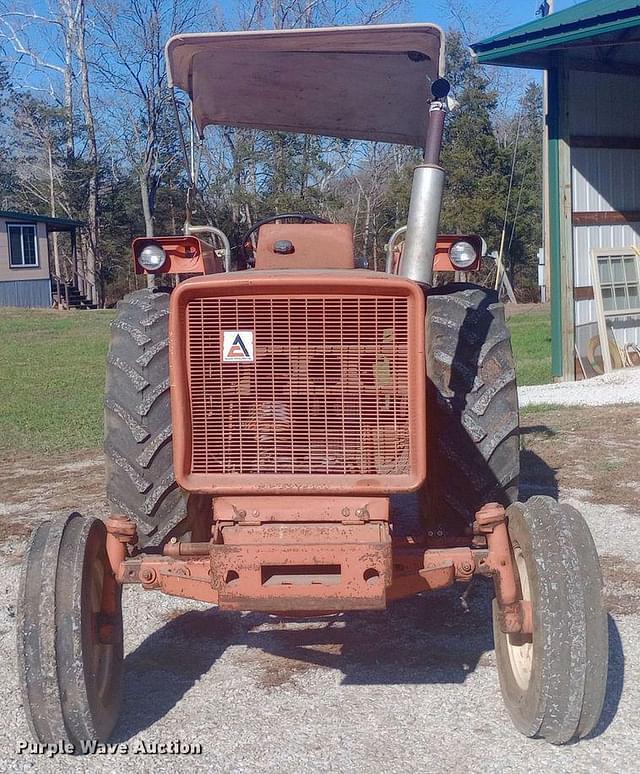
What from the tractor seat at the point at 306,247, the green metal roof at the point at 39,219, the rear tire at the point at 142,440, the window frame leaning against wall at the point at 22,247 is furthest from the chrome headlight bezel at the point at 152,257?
the window frame leaning against wall at the point at 22,247


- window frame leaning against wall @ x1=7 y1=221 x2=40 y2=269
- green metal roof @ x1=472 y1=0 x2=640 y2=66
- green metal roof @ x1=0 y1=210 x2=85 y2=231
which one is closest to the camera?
green metal roof @ x1=472 y1=0 x2=640 y2=66

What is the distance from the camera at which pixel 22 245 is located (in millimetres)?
38938

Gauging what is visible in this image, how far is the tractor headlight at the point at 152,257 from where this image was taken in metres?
5.04

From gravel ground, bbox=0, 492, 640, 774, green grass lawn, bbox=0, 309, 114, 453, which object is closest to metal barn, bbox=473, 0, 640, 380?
green grass lawn, bbox=0, 309, 114, 453

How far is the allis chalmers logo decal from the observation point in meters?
3.60

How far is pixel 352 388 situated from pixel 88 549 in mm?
1118

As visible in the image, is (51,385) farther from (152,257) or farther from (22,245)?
(22,245)

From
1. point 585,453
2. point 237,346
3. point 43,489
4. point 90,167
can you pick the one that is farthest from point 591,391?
point 90,167

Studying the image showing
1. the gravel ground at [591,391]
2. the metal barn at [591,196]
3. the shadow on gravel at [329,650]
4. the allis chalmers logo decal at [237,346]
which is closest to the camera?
the allis chalmers logo decal at [237,346]

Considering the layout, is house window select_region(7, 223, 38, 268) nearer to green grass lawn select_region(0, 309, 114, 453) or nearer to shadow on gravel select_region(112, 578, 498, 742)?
green grass lawn select_region(0, 309, 114, 453)

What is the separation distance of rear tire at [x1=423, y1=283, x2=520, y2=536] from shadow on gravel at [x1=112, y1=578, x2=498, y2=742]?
0.52 meters

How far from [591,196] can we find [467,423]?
10148 mm

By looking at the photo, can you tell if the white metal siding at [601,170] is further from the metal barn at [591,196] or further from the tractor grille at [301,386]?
the tractor grille at [301,386]

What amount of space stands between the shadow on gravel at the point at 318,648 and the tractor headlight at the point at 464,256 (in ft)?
5.10
